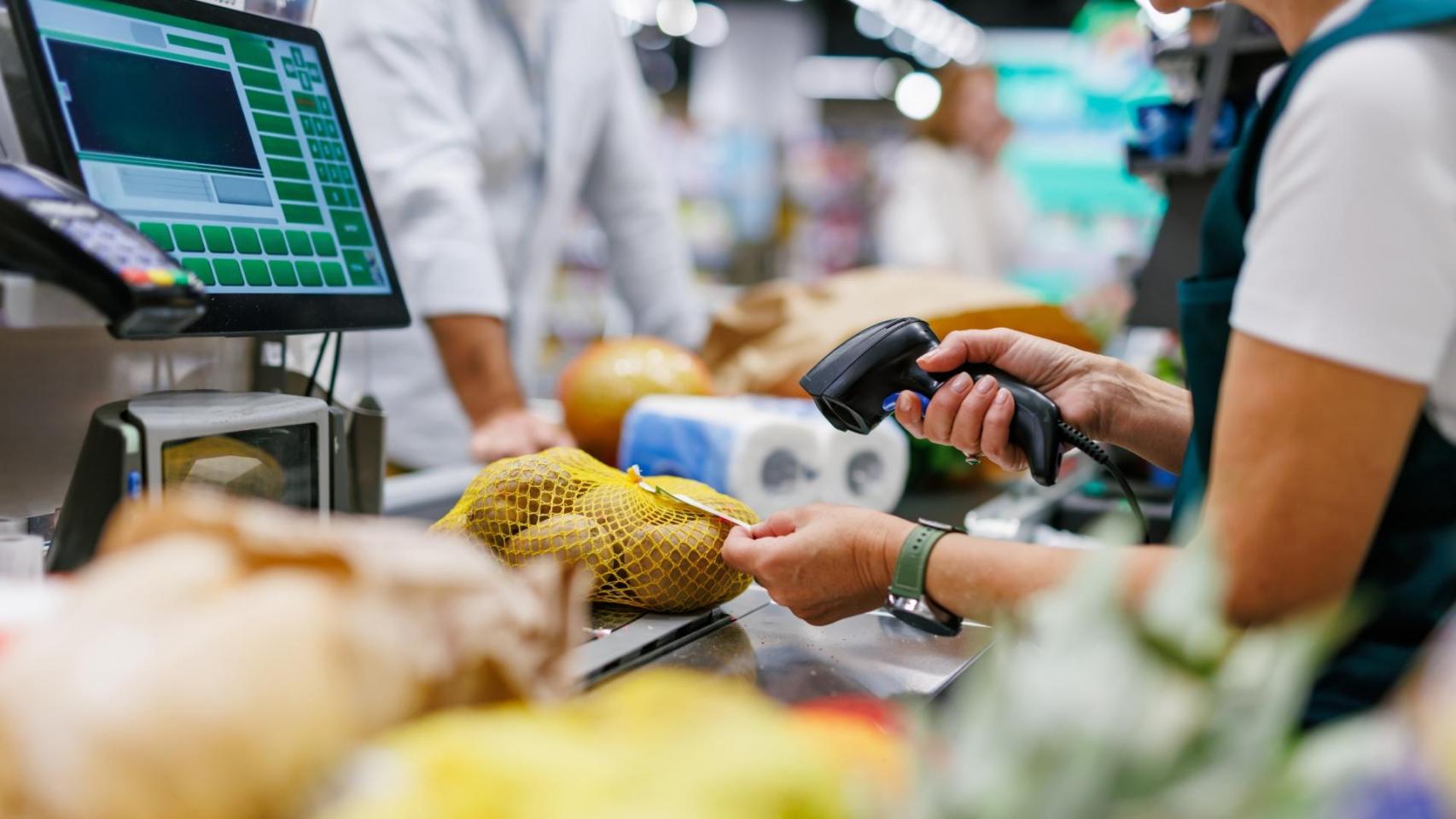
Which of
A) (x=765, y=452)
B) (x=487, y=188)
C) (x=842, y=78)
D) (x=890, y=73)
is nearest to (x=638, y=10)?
(x=842, y=78)

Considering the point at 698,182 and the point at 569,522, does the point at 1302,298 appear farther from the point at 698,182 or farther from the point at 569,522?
the point at 698,182

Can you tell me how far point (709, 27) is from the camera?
13.3 m

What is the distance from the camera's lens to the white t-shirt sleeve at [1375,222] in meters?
0.80

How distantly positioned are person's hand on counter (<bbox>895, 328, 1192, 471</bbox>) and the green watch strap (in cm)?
29

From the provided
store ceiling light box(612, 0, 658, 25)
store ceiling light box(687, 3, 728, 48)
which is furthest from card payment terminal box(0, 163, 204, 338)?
store ceiling light box(687, 3, 728, 48)

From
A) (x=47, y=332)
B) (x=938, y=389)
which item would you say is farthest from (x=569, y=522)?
(x=47, y=332)

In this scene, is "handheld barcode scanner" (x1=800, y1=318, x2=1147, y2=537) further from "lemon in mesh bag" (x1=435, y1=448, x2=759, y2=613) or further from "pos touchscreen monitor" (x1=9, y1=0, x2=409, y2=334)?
"pos touchscreen monitor" (x1=9, y1=0, x2=409, y2=334)

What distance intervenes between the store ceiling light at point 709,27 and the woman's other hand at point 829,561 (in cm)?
1251

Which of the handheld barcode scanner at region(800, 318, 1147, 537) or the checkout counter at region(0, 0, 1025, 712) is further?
Result: the handheld barcode scanner at region(800, 318, 1147, 537)

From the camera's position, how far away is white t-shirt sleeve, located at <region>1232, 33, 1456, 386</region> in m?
0.80

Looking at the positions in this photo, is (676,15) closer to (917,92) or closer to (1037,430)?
(917,92)

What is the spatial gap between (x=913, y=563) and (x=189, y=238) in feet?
2.31

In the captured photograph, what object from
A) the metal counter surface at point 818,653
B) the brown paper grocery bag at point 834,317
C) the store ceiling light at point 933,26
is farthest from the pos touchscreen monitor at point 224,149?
the store ceiling light at point 933,26

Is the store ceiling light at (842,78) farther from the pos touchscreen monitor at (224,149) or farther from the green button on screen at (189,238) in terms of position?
the green button on screen at (189,238)
